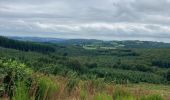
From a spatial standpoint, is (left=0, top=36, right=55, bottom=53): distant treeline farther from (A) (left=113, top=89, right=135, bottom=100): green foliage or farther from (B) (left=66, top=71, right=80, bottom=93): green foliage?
(A) (left=113, top=89, right=135, bottom=100): green foliage

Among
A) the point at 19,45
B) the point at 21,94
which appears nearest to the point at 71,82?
the point at 21,94

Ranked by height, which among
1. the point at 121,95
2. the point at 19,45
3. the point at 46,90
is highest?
the point at 46,90

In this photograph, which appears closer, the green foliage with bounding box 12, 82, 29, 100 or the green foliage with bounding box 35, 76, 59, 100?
the green foliage with bounding box 12, 82, 29, 100

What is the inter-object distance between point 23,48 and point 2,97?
161736 mm

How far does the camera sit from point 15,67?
9367 millimetres

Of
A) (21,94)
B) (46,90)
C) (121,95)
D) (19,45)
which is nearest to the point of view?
(21,94)

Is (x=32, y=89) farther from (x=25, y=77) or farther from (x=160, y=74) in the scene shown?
(x=160, y=74)

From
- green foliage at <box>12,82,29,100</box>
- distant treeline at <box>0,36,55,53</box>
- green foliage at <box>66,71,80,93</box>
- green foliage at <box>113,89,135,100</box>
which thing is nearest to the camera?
green foliage at <box>12,82,29,100</box>

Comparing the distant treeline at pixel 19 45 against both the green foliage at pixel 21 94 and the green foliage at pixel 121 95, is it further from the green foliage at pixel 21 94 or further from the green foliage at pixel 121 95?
the green foliage at pixel 21 94

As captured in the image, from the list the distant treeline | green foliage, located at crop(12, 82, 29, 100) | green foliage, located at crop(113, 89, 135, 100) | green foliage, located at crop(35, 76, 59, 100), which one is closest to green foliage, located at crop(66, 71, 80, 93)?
green foliage, located at crop(35, 76, 59, 100)

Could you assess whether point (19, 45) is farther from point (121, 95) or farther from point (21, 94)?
point (21, 94)

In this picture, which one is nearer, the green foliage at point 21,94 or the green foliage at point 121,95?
the green foliage at point 21,94

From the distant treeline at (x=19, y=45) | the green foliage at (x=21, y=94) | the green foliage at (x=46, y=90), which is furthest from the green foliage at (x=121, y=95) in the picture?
the distant treeline at (x=19, y=45)

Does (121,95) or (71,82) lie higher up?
(71,82)
